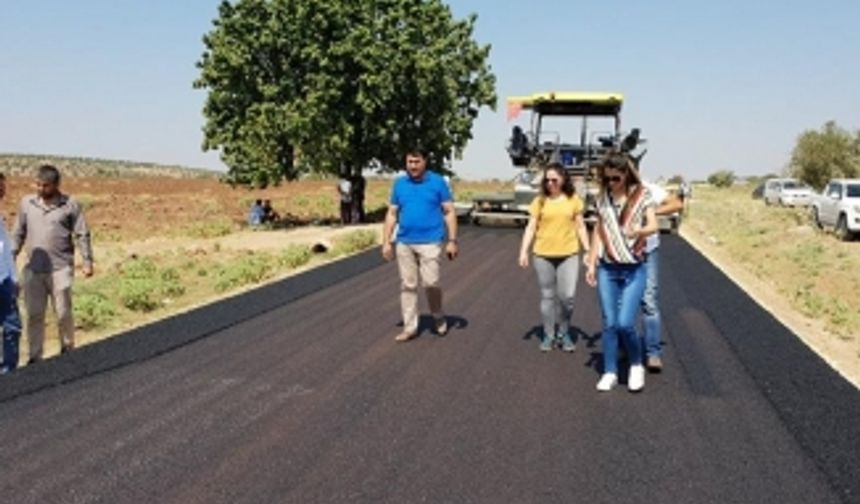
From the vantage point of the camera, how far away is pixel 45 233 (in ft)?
25.2

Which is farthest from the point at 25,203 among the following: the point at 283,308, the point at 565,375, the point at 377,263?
the point at 377,263

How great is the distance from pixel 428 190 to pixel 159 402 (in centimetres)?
352

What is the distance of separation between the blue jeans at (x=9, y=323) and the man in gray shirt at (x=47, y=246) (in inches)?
16.0

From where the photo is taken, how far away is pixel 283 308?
34.4ft

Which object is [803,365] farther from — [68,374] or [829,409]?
[68,374]

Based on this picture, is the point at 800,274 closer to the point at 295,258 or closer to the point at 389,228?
the point at 295,258

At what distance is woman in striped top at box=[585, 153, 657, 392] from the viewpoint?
6.36m

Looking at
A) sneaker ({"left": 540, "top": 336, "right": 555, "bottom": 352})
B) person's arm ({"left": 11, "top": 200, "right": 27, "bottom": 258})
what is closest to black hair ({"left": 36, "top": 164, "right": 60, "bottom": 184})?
person's arm ({"left": 11, "top": 200, "right": 27, "bottom": 258})

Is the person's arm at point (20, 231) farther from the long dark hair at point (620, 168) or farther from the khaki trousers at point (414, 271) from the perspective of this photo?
the long dark hair at point (620, 168)

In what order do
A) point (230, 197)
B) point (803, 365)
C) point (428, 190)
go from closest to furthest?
point (803, 365) → point (428, 190) → point (230, 197)

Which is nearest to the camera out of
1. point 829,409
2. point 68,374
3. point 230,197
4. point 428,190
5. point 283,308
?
point 829,409

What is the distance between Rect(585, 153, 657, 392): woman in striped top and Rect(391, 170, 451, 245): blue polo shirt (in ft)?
7.61

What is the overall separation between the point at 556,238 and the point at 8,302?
16.8 feet

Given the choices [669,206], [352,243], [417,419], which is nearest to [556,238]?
[669,206]
